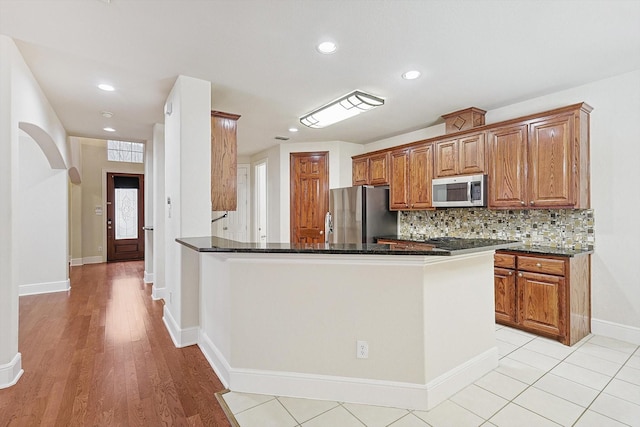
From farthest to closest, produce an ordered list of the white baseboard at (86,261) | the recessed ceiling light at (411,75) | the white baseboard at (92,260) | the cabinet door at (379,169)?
the white baseboard at (92,260), the white baseboard at (86,261), the cabinet door at (379,169), the recessed ceiling light at (411,75)

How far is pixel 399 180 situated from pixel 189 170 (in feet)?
10.0

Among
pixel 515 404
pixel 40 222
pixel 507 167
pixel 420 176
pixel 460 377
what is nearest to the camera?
pixel 515 404

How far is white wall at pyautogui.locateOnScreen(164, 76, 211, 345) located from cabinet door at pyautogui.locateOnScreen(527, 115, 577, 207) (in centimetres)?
332

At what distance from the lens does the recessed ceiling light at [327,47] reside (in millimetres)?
2385

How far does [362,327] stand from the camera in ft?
6.64

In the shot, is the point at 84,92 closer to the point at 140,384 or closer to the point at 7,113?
the point at 7,113

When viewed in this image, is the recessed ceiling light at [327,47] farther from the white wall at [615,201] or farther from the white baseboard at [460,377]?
the white wall at [615,201]

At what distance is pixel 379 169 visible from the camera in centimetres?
514

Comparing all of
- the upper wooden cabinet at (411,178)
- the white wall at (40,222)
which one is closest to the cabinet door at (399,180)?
the upper wooden cabinet at (411,178)

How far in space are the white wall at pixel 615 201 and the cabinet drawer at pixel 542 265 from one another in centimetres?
59

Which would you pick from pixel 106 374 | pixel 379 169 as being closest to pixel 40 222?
pixel 106 374

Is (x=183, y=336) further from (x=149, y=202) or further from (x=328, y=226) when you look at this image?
Result: (x=149, y=202)

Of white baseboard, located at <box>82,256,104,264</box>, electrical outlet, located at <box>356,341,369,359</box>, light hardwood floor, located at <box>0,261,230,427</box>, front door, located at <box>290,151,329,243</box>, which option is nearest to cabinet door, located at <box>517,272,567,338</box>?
electrical outlet, located at <box>356,341,369,359</box>

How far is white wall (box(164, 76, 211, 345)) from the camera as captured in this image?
9.53 ft
